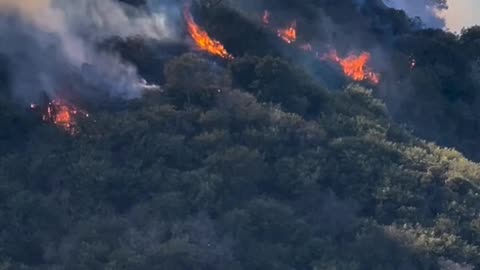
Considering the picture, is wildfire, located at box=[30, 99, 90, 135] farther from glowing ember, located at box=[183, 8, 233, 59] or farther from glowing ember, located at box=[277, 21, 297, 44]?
glowing ember, located at box=[277, 21, 297, 44]

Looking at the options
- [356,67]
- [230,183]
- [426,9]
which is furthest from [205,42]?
[426,9]

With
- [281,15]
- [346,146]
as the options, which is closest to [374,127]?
[346,146]

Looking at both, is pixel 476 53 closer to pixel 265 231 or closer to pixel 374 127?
pixel 374 127

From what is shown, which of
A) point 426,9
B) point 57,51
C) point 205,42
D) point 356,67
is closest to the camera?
point 57,51

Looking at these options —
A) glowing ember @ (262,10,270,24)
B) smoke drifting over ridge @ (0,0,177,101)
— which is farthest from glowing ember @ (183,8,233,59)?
glowing ember @ (262,10,270,24)

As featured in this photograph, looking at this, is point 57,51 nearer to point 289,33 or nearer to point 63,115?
point 63,115

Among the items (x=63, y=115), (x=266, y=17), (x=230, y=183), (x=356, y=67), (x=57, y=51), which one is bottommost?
(x=230, y=183)

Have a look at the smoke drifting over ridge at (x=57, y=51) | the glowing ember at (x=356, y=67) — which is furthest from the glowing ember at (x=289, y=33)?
the smoke drifting over ridge at (x=57, y=51)
